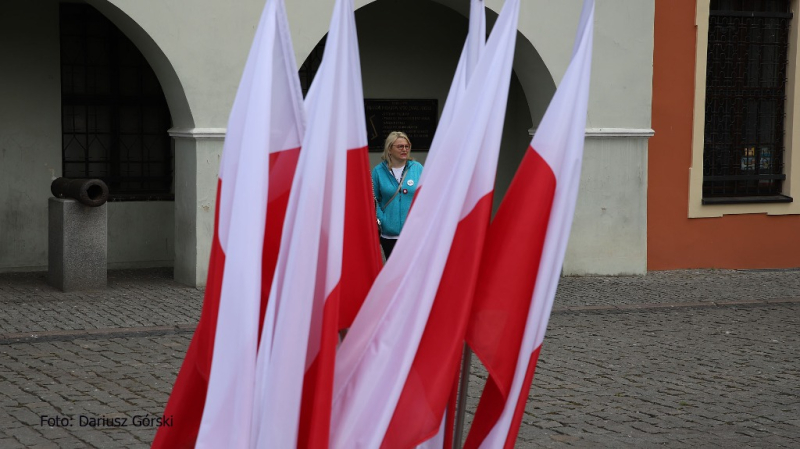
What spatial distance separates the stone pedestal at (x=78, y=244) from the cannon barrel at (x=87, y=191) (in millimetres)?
91

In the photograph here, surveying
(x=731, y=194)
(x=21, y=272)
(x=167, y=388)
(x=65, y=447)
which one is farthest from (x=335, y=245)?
(x=731, y=194)

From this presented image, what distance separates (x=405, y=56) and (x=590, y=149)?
100 inches

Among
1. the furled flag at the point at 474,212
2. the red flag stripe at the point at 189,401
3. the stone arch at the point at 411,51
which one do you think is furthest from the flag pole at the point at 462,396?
the stone arch at the point at 411,51

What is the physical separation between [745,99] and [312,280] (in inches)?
469

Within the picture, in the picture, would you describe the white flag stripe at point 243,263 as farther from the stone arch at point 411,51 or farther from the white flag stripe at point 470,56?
the stone arch at point 411,51

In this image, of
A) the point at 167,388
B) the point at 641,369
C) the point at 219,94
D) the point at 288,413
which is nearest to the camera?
the point at 288,413

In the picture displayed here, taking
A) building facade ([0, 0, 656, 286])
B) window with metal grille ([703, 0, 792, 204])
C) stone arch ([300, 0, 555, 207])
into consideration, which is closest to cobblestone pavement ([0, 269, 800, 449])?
building facade ([0, 0, 656, 286])

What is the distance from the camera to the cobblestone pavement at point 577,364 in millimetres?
6109

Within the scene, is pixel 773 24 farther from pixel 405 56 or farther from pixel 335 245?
pixel 335 245

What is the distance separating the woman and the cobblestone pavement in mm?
1521

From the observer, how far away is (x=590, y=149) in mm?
12688

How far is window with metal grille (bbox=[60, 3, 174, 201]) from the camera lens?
12.4 metres

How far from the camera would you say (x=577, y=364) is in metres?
8.02

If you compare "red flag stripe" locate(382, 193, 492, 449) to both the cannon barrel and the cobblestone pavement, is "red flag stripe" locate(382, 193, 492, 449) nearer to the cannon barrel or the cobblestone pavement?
the cobblestone pavement
